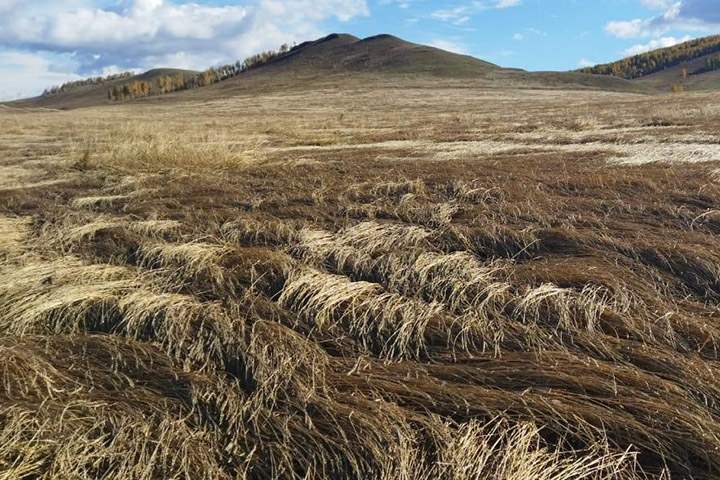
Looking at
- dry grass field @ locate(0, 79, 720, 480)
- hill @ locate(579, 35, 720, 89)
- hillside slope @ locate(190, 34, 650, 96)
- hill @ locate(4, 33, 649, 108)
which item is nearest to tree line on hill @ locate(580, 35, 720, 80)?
hill @ locate(579, 35, 720, 89)

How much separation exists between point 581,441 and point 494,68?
90.5m

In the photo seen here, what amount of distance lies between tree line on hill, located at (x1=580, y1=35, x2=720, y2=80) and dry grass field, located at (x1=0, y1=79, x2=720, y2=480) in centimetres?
12474

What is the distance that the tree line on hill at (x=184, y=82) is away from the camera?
9312cm

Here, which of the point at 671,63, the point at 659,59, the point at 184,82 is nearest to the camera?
the point at 184,82

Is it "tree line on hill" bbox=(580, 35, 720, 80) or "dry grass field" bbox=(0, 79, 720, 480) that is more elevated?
"tree line on hill" bbox=(580, 35, 720, 80)

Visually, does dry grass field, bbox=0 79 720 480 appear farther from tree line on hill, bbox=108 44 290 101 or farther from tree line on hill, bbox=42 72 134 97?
tree line on hill, bbox=42 72 134 97

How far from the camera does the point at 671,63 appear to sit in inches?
4513

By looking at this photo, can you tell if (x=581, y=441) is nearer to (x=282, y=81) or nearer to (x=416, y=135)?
(x=416, y=135)

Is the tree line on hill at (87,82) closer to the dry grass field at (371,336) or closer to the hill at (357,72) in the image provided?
the hill at (357,72)

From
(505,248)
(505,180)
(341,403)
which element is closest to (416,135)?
(505,180)

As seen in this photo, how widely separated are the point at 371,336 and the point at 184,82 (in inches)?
4253

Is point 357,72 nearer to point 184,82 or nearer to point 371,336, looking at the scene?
point 184,82

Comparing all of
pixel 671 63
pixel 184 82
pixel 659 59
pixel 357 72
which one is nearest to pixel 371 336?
pixel 357 72

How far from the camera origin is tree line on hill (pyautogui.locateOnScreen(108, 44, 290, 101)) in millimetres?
93125
